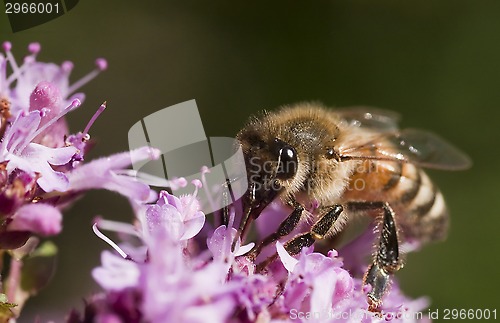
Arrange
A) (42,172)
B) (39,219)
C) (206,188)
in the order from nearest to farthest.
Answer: (39,219)
(42,172)
(206,188)

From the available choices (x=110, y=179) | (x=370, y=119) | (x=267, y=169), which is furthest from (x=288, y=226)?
(x=370, y=119)

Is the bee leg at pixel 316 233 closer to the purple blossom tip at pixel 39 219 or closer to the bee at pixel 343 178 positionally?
the bee at pixel 343 178

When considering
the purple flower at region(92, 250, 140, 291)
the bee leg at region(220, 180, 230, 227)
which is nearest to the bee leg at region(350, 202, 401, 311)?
the bee leg at region(220, 180, 230, 227)

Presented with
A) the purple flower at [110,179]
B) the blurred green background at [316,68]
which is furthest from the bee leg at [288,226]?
the blurred green background at [316,68]

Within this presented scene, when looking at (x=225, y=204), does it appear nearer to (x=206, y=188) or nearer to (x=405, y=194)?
(x=206, y=188)

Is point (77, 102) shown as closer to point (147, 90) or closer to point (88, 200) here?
point (88, 200)

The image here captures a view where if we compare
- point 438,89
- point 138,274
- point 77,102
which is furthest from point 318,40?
point 138,274

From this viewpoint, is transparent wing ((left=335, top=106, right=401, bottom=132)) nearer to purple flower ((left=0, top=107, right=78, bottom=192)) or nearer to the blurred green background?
purple flower ((left=0, top=107, right=78, bottom=192))
